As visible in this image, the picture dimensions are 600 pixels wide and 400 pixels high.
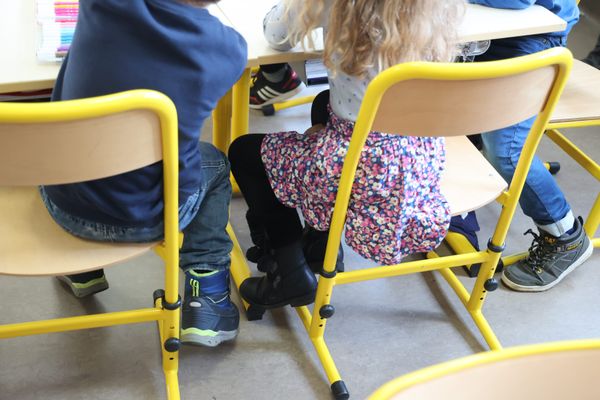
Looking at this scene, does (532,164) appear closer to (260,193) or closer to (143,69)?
(260,193)

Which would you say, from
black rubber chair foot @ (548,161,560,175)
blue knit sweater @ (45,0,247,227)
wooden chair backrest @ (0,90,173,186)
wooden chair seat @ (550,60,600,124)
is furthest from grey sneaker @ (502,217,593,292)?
wooden chair backrest @ (0,90,173,186)

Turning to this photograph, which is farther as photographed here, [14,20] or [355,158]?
[14,20]

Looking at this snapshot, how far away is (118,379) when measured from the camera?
1530 mm

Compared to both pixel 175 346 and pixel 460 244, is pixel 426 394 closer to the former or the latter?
pixel 175 346

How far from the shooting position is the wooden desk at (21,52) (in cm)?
116

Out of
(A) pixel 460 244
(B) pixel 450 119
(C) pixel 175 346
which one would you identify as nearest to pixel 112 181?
(C) pixel 175 346

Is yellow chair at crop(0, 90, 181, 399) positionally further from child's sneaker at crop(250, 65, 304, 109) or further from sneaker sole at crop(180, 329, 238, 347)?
child's sneaker at crop(250, 65, 304, 109)

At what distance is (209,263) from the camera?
153 cm

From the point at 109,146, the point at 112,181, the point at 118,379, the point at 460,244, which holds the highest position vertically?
the point at 109,146

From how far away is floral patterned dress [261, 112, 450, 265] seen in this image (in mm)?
1314

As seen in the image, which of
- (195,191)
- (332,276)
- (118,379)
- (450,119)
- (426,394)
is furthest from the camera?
(118,379)

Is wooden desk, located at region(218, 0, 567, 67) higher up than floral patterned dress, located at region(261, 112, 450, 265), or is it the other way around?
wooden desk, located at region(218, 0, 567, 67)

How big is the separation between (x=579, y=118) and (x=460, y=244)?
18.5 inches

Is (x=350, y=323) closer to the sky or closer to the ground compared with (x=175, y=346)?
closer to the ground
